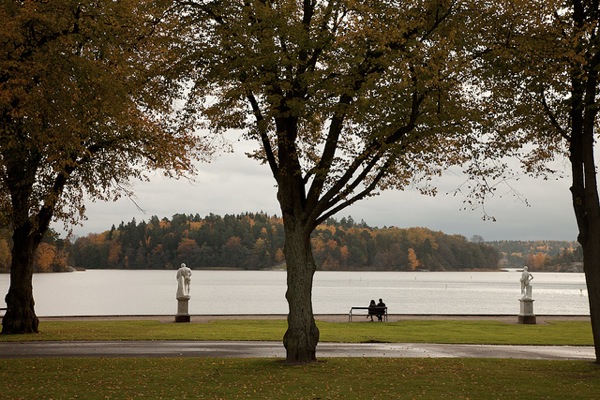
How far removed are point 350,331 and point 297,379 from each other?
45.1 feet

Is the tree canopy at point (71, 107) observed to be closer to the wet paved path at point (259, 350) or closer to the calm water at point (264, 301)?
the wet paved path at point (259, 350)

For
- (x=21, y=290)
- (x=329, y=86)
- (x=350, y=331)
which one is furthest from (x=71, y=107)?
(x=350, y=331)

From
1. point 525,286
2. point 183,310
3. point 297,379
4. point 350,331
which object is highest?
point 525,286

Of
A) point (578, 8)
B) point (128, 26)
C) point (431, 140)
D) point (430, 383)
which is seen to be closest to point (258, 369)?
point (430, 383)

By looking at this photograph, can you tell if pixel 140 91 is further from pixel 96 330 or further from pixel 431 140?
pixel 96 330

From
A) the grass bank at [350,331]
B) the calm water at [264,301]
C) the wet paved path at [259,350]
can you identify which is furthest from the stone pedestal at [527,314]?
the calm water at [264,301]

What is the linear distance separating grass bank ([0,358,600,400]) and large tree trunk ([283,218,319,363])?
1.74ft

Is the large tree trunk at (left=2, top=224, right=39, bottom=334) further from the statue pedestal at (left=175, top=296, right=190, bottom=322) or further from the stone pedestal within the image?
the stone pedestal

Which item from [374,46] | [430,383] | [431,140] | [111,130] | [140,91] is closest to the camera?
[430,383]

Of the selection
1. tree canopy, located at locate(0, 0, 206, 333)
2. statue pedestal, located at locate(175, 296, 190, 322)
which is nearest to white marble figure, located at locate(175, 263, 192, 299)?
statue pedestal, located at locate(175, 296, 190, 322)

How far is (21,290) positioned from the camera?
93.4 feet

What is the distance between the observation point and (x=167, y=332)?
93.9ft

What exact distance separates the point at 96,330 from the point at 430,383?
1678 cm

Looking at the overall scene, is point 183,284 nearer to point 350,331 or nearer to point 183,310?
point 183,310
